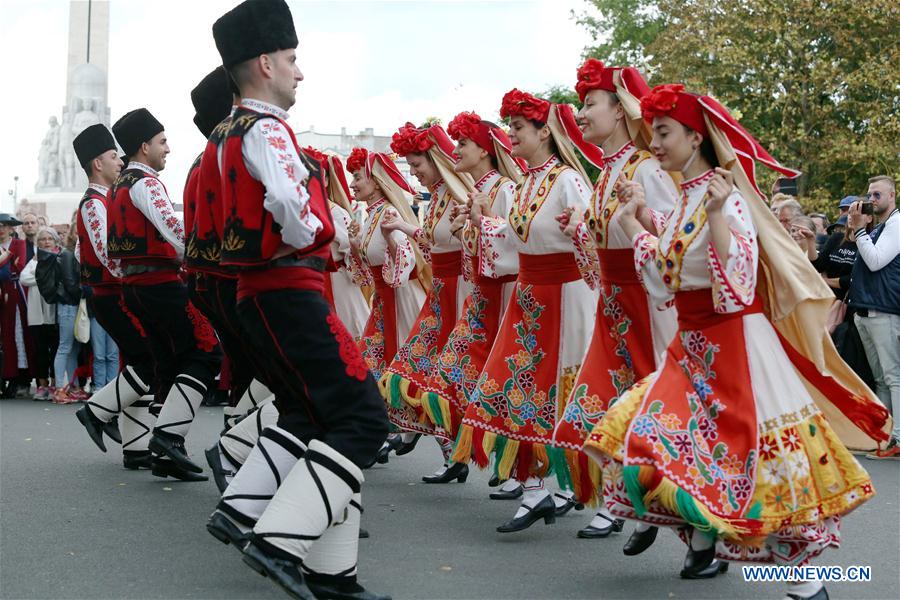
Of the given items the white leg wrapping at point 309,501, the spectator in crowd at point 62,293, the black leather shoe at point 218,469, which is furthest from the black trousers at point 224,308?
the spectator in crowd at point 62,293

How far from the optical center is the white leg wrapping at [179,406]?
23.1ft

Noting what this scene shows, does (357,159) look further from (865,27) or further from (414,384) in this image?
(865,27)

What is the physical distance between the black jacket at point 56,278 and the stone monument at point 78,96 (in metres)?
19.7

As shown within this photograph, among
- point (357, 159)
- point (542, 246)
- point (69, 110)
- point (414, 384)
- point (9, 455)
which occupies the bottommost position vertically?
point (9, 455)

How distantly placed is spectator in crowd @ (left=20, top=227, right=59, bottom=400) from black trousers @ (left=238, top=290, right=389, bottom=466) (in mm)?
9958

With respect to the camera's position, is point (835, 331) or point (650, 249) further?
point (835, 331)

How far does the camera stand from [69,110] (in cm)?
3322

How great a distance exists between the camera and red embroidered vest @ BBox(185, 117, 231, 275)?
4.78m

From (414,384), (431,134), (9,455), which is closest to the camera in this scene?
(414,384)

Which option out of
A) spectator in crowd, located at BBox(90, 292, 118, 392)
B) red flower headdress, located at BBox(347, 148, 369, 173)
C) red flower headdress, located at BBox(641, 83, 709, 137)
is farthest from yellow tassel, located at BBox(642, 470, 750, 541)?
spectator in crowd, located at BBox(90, 292, 118, 392)

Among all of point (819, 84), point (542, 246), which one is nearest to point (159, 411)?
point (542, 246)

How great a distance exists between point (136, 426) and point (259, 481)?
370 centimetres

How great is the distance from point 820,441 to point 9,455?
20.5 ft

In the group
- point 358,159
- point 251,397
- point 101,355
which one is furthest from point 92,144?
point 101,355
